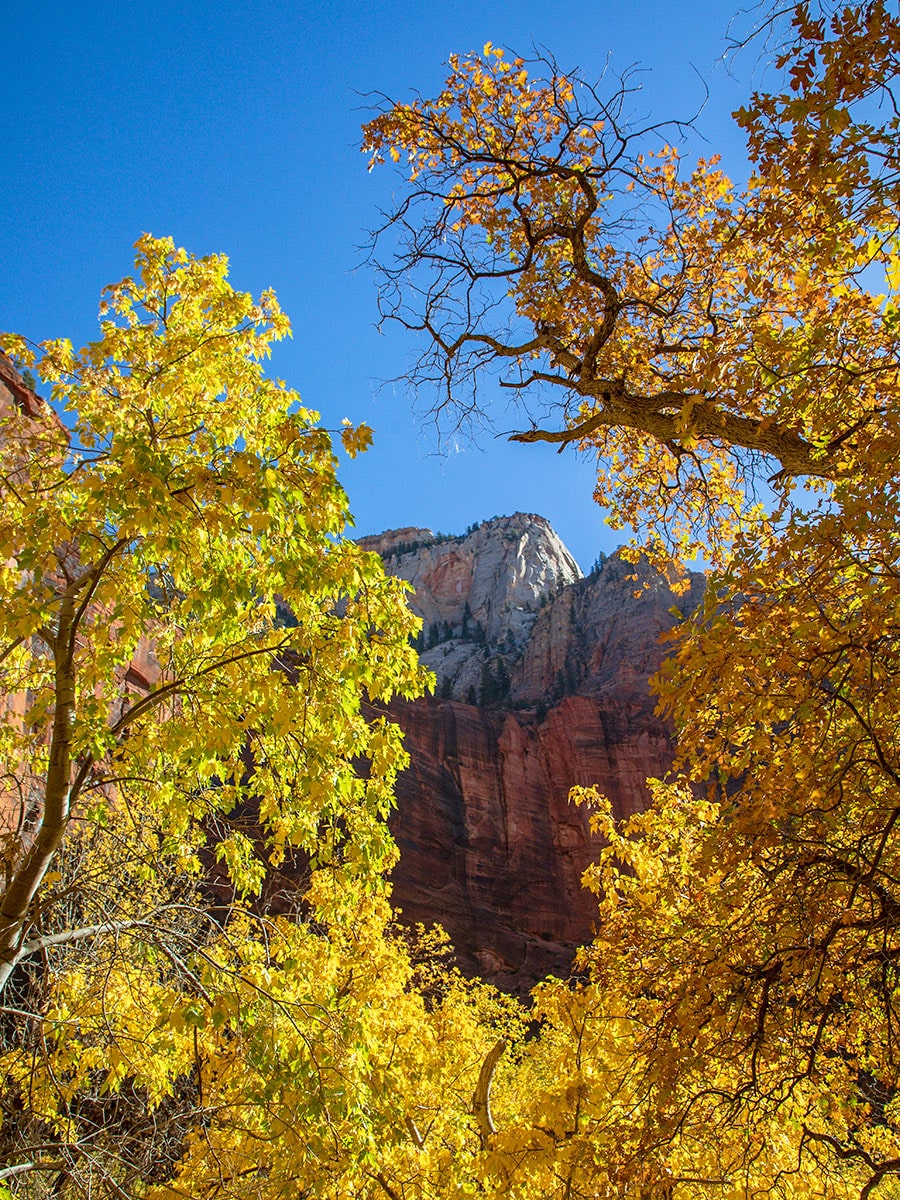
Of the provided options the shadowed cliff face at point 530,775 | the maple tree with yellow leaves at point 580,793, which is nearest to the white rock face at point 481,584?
the shadowed cliff face at point 530,775

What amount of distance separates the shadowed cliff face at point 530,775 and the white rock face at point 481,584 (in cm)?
707

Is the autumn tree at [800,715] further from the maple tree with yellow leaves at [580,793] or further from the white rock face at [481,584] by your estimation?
the white rock face at [481,584]

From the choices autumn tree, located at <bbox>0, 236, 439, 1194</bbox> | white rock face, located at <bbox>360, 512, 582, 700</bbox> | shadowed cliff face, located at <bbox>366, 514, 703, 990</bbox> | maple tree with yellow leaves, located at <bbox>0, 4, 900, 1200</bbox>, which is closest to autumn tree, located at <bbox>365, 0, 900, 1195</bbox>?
maple tree with yellow leaves, located at <bbox>0, 4, 900, 1200</bbox>

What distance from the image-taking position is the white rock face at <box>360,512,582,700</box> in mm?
73250

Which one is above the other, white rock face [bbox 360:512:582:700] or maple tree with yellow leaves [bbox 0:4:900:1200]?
white rock face [bbox 360:512:582:700]

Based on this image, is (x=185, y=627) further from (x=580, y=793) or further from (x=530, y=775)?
(x=530, y=775)

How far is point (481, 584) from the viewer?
88.8 metres

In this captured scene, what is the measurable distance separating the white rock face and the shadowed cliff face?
7.07m

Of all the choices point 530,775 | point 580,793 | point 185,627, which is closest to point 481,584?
point 530,775

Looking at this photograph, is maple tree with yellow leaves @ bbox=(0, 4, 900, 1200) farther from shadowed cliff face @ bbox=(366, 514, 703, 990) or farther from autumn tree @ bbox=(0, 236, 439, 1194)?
shadowed cliff face @ bbox=(366, 514, 703, 990)

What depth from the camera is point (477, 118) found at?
7531mm

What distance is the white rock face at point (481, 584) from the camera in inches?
2884

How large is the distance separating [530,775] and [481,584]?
147ft

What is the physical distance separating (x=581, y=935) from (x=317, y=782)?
39.0m
